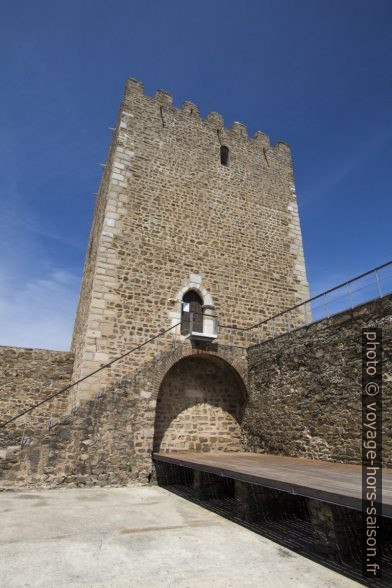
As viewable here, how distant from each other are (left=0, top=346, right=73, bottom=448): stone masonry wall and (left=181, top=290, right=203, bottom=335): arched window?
327 centimetres

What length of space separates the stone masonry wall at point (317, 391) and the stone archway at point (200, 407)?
1.88 feet

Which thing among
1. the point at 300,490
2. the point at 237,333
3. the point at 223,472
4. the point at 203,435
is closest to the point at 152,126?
the point at 237,333

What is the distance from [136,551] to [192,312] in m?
6.54

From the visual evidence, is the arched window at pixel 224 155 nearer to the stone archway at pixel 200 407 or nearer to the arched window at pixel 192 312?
the arched window at pixel 192 312

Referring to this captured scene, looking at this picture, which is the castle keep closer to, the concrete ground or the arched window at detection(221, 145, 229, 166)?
the arched window at detection(221, 145, 229, 166)

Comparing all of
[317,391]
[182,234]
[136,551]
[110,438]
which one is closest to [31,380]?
[110,438]

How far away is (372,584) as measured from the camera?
3.34 meters

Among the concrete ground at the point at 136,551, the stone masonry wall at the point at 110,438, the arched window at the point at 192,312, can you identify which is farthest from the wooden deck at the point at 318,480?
the arched window at the point at 192,312

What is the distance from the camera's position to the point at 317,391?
752 cm

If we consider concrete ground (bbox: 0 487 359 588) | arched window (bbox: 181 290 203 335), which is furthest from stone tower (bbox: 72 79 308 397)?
concrete ground (bbox: 0 487 359 588)

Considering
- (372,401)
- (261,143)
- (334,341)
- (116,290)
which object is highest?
(261,143)

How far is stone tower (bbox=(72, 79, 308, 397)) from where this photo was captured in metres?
9.34

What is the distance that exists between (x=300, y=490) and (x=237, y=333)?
255 inches

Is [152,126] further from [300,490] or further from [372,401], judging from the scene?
[300,490]
